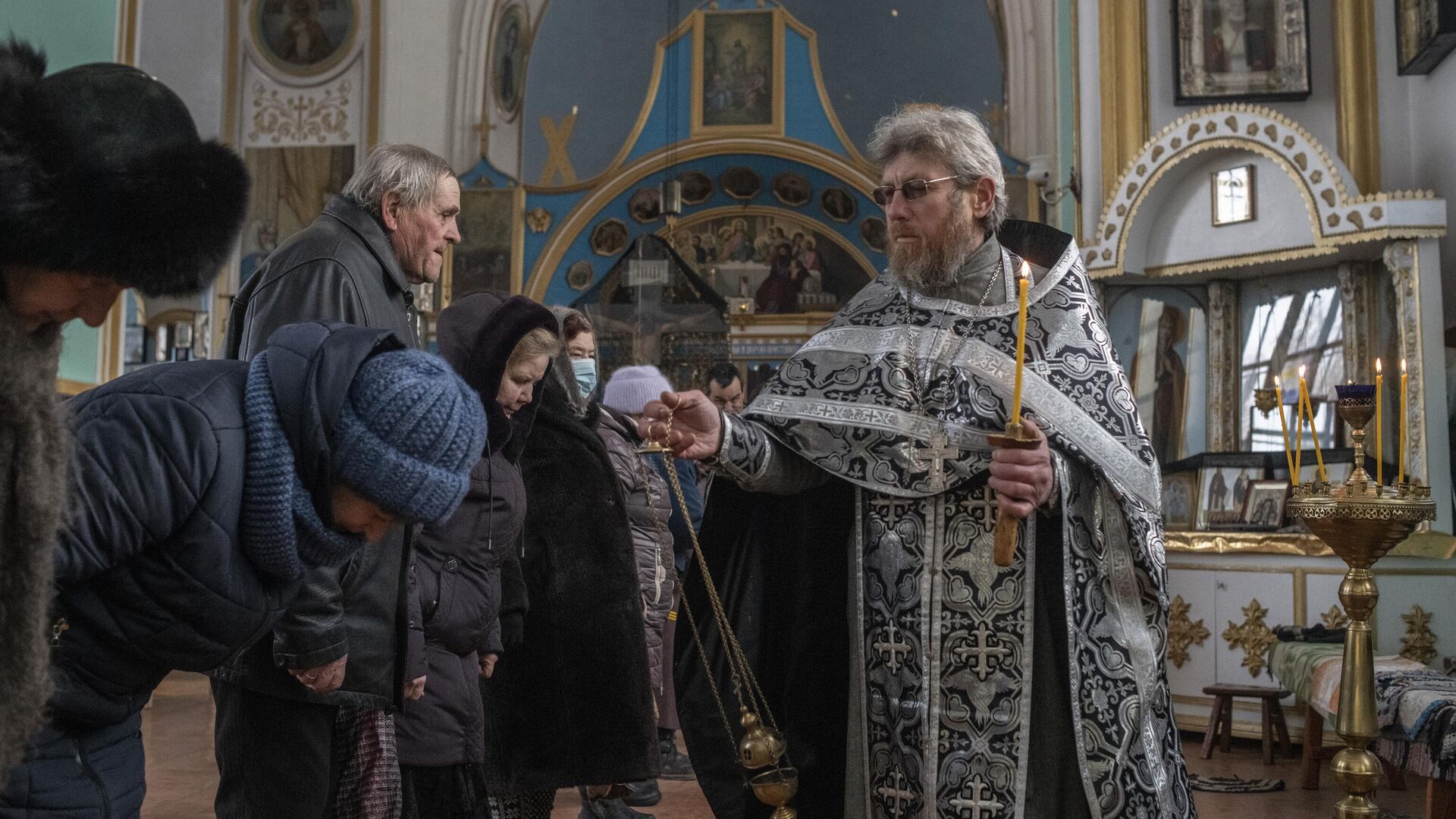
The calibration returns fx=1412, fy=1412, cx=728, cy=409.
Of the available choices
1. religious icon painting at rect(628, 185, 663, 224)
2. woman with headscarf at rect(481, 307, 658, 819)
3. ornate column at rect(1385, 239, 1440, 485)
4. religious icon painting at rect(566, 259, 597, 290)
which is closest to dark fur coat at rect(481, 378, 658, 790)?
woman with headscarf at rect(481, 307, 658, 819)

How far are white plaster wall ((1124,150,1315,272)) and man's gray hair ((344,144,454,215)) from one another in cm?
582

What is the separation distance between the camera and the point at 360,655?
242 centimetres

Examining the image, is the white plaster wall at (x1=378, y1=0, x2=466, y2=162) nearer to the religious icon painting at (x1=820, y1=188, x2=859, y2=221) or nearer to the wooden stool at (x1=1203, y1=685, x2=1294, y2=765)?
the religious icon painting at (x1=820, y1=188, x2=859, y2=221)

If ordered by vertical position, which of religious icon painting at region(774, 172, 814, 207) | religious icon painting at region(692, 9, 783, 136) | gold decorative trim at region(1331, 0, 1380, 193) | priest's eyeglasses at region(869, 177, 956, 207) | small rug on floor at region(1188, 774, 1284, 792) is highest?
religious icon painting at region(692, 9, 783, 136)

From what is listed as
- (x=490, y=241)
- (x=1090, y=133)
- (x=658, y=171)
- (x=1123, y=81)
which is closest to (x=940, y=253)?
(x=1123, y=81)

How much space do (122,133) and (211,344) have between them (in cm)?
1328

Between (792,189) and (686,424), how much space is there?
16276 millimetres

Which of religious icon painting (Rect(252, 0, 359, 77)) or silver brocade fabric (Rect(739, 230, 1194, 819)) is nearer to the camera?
silver brocade fabric (Rect(739, 230, 1194, 819))

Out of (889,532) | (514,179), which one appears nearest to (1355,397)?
(889,532)

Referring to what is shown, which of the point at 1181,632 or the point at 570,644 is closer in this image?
the point at 570,644

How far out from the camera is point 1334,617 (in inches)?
273

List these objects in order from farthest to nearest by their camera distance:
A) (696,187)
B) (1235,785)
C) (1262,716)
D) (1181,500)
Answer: (696,187) < (1181,500) < (1262,716) < (1235,785)

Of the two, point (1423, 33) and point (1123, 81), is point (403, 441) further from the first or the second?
point (1123, 81)

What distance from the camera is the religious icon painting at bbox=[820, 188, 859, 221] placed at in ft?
60.2
